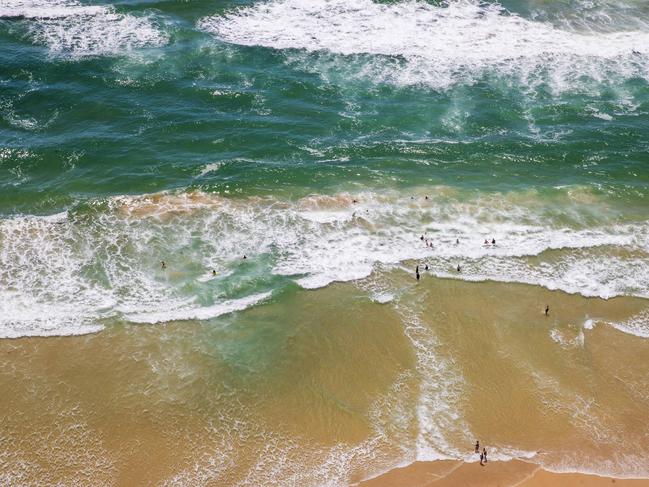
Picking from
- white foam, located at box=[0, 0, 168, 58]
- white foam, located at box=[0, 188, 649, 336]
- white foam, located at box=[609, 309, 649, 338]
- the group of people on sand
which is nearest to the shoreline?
the group of people on sand

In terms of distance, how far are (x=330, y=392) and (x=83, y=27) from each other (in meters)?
48.0

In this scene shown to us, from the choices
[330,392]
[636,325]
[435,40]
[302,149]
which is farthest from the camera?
[435,40]

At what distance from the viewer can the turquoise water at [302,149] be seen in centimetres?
3516

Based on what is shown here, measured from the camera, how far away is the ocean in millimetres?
26703

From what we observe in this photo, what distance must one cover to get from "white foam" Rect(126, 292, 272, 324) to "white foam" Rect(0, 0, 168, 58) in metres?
32.8

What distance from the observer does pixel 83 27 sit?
191 ft

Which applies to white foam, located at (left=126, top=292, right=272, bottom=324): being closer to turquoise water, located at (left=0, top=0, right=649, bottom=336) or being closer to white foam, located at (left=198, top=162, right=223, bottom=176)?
turquoise water, located at (left=0, top=0, right=649, bottom=336)

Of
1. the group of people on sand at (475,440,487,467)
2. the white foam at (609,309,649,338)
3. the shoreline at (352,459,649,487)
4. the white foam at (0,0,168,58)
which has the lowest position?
the shoreline at (352,459,649,487)

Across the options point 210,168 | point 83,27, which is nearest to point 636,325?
point 210,168

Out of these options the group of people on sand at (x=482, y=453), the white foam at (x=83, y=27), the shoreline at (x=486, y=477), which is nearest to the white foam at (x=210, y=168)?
the white foam at (x=83, y=27)

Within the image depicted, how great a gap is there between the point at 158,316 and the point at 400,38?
39173mm

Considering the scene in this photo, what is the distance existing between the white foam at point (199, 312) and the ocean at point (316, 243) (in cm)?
18

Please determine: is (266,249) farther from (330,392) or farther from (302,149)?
(302,149)

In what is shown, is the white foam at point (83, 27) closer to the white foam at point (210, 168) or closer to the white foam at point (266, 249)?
the white foam at point (210, 168)
